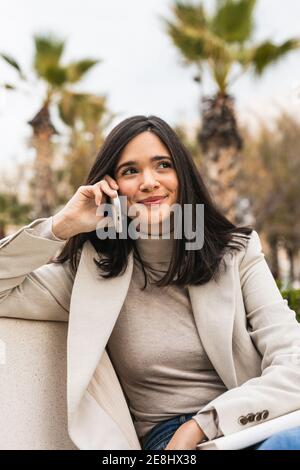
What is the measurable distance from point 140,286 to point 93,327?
0.25 meters

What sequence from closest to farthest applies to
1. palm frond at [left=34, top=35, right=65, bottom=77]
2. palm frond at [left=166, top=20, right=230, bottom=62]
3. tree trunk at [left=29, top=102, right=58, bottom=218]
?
1. palm frond at [left=166, top=20, right=230, bottom=62]
2. palm frond at [left=34, top=35, right=65, bottom=77]
3. tree trunk at [left=29, top=102, right=58, bottom=218]

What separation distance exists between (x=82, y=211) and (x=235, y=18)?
374 inches

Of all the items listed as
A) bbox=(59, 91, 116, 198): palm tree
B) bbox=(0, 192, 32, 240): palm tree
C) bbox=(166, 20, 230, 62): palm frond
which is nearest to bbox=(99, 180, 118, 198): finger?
bbox=(166, 20, 230, 62): palm frond

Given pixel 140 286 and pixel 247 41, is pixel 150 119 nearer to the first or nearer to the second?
pixel 140 286

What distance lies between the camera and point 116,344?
212 cm

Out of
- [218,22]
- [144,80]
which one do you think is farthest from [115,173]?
[144,80]

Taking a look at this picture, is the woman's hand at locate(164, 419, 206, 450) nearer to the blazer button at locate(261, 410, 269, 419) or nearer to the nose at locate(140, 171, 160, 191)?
the blazer button at locate(261, 410, 269, 419)

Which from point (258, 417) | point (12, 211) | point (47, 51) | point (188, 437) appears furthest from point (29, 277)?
point (12, 211)

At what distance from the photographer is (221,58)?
1149 centimetres

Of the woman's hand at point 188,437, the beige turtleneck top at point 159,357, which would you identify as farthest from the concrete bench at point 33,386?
the woman's hand at point 188,437

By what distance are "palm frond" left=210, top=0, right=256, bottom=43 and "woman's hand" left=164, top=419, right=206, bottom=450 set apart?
9863 millimetres

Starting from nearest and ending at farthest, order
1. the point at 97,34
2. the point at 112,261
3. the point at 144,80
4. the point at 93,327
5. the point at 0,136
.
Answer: the point at 93,327
the point at 112,261
the point at 0,136
the point at 97,34
the point at 144,80

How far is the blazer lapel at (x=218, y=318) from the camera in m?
2.04

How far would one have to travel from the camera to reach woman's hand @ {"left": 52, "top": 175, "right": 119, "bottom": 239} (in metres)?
2.09
